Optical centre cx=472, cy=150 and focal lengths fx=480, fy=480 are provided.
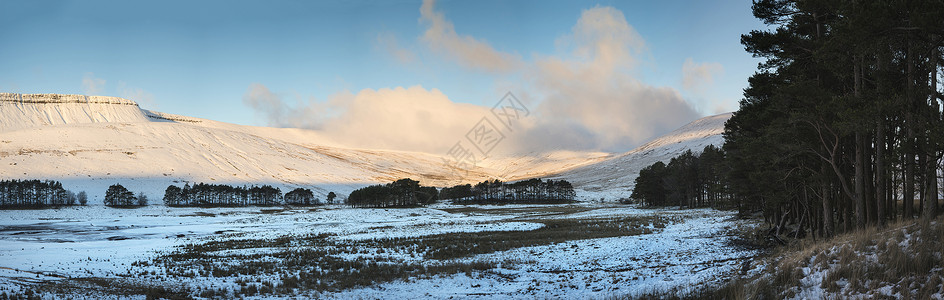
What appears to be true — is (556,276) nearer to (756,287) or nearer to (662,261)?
(662,261)

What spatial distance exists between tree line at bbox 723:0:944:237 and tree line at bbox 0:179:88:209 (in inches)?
6348

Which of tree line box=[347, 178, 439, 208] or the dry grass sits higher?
the dry grass

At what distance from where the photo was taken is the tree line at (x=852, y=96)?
11773mm

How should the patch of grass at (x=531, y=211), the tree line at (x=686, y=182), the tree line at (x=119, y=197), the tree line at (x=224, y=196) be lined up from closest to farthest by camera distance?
the tree line at (x=686, y=182), the patch of grass at (x=531, y=211), the tree line at (x=119, y=197), the tree line at (x=224, y=196)

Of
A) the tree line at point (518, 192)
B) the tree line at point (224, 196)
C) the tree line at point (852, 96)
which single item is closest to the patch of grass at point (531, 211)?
the tree line at point (518, 192)

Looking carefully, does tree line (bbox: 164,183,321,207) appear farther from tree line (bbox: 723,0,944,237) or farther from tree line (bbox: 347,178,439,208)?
tree line (bbox: 723,0,944,237)

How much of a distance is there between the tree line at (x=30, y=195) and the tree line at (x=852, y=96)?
529ft

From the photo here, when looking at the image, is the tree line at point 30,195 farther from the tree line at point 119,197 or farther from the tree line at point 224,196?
the tree line at point 224,196

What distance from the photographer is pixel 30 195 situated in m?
134

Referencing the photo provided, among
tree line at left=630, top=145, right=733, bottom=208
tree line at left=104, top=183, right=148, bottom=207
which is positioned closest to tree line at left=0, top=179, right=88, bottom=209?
tree line at left=104, top=183, right=148, bottom=207

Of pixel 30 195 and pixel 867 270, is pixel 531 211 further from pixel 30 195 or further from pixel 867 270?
pixel 30 195

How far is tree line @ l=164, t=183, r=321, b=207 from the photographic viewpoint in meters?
161

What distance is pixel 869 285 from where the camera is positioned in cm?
955

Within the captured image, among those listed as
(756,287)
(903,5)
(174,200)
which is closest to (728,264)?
(756,287)
